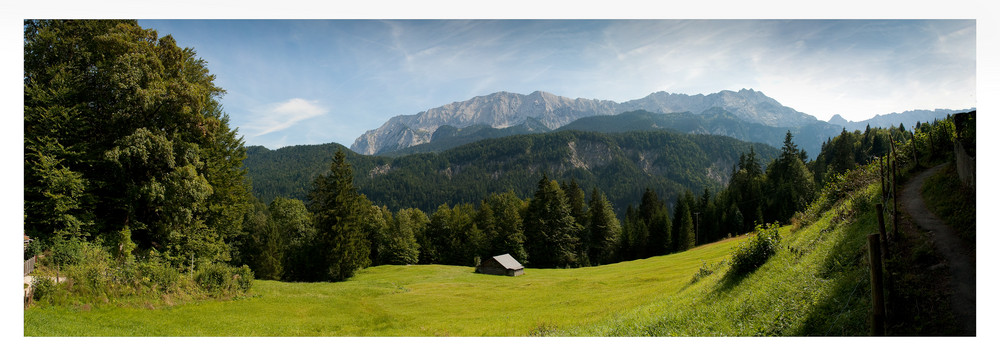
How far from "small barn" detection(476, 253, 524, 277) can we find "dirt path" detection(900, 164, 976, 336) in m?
42.1

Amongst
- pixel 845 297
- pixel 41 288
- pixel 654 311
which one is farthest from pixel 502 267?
pixel 845 297

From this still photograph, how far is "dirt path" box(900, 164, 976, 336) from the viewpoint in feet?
26.5

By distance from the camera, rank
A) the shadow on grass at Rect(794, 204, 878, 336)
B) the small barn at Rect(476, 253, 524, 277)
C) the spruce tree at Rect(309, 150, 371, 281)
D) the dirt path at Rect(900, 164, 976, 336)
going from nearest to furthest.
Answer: the dirt path at Rect(900, 164, 976, 336), the shadow on grass at Rect(794, 204, 878, 336), the spruce tree at Rect(309, 150, 371, 281), the small barn at Rect(476, 253, 524, 277)

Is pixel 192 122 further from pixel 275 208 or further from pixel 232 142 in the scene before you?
pixel 275 208

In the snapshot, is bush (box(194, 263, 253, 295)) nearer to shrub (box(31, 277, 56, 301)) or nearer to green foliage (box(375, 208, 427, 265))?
shrub (box(31, 277, 56, 301))

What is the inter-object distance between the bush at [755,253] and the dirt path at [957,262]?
3.81 meters

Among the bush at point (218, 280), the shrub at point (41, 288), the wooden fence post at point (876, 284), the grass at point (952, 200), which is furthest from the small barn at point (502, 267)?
the wooden fence post at point (876, 284)

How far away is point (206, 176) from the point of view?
78.1 feet

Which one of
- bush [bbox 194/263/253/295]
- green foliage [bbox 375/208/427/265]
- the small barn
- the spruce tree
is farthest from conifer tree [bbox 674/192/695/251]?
bush [bbox 194/263/253/295]

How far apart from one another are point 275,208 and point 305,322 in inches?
2210

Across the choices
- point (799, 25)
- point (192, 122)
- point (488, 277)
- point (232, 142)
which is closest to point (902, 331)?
point (799, 25)

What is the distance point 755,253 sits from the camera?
14.4 metres

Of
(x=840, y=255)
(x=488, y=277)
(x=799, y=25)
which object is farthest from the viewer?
(x=488, y=277)

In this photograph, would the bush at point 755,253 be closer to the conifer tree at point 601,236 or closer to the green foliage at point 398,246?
the green foliage at point 398,246
